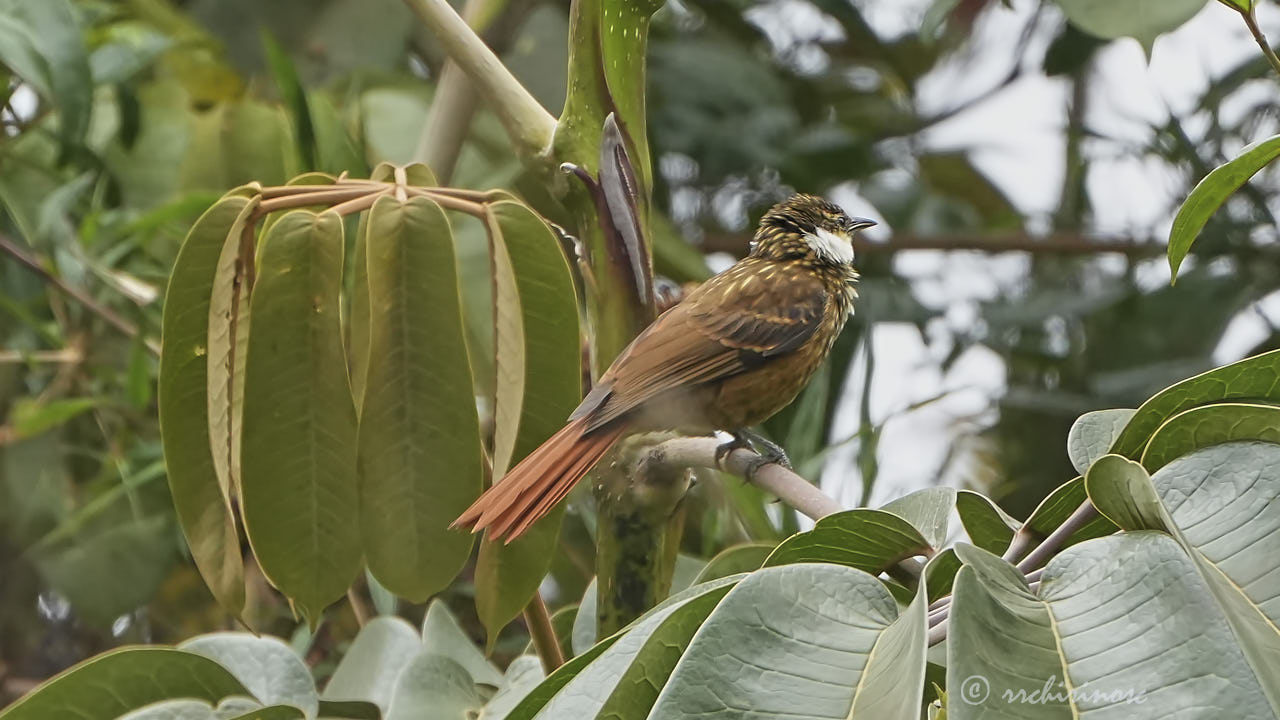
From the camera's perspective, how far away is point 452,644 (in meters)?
1.56

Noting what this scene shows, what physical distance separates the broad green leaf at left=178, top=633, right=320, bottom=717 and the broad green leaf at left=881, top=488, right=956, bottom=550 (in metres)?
0.64

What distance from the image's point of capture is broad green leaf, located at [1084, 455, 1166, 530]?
2.64ft

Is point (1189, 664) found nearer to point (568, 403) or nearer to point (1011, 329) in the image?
point (568, 403)

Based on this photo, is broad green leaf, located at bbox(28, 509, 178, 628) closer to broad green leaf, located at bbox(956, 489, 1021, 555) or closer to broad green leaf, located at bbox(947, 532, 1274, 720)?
broad green leaf, located at bbox(956, 489, 1021, 555)

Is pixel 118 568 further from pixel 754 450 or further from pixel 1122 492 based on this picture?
pixel 1122 492

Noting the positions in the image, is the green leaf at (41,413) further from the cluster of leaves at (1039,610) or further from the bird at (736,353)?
the cluster of leaves at (1039,610)

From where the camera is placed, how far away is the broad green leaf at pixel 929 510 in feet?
3.39

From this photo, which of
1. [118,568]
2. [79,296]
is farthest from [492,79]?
[118,568]

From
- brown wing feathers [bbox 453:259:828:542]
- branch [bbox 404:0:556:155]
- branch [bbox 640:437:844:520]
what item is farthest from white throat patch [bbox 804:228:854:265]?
branch [bbox 404:0:556:155]

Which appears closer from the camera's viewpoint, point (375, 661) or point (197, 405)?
point (197, 405)

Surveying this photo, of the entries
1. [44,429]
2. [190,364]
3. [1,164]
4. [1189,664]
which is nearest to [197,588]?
[44,429]

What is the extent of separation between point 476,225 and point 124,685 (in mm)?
1564

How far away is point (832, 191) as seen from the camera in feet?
12.8

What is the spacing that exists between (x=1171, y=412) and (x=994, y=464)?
277 cm
